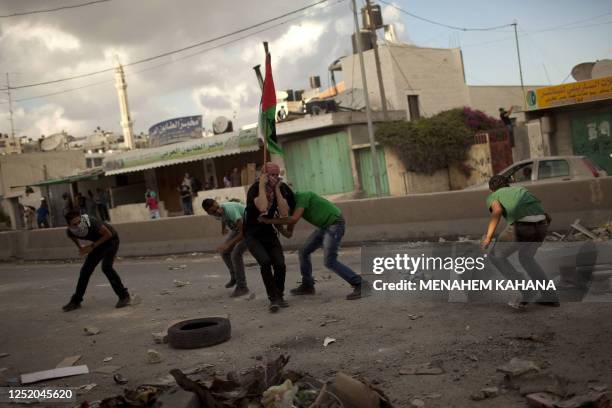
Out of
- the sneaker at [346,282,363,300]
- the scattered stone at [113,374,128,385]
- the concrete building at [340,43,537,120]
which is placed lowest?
the scattered stone at [113,374,128,385]

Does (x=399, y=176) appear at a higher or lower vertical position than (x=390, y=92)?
lower

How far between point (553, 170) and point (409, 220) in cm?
322

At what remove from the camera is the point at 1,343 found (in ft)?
25.0

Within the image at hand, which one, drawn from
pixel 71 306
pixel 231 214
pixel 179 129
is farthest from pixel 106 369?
pixel 179 129

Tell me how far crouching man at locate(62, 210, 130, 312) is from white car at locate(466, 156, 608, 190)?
6.98 m

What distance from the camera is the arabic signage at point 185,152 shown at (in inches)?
1121

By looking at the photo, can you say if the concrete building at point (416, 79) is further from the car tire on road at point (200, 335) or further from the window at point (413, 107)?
the car tire on road at point (200, 335)

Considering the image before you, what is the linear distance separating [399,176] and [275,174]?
21.0 meters

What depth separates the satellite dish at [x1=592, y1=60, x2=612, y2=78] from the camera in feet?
68.9

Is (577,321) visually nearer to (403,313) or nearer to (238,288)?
(403,313)

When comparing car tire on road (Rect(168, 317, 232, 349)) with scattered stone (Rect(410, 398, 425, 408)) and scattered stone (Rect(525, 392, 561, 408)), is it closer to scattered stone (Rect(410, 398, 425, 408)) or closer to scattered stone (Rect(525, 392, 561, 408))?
scattered stone (Rect(410, 398, 425, 408))

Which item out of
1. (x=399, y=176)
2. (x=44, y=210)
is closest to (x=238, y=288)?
(x=399, y=176)

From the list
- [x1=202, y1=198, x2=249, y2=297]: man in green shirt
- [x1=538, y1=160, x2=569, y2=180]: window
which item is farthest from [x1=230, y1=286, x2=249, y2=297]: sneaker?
[x1=538, y1=160, x2=569, y2=180]: window

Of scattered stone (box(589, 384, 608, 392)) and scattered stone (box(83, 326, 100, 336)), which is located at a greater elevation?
scattered stone (box(83, 326, 100, 336))
